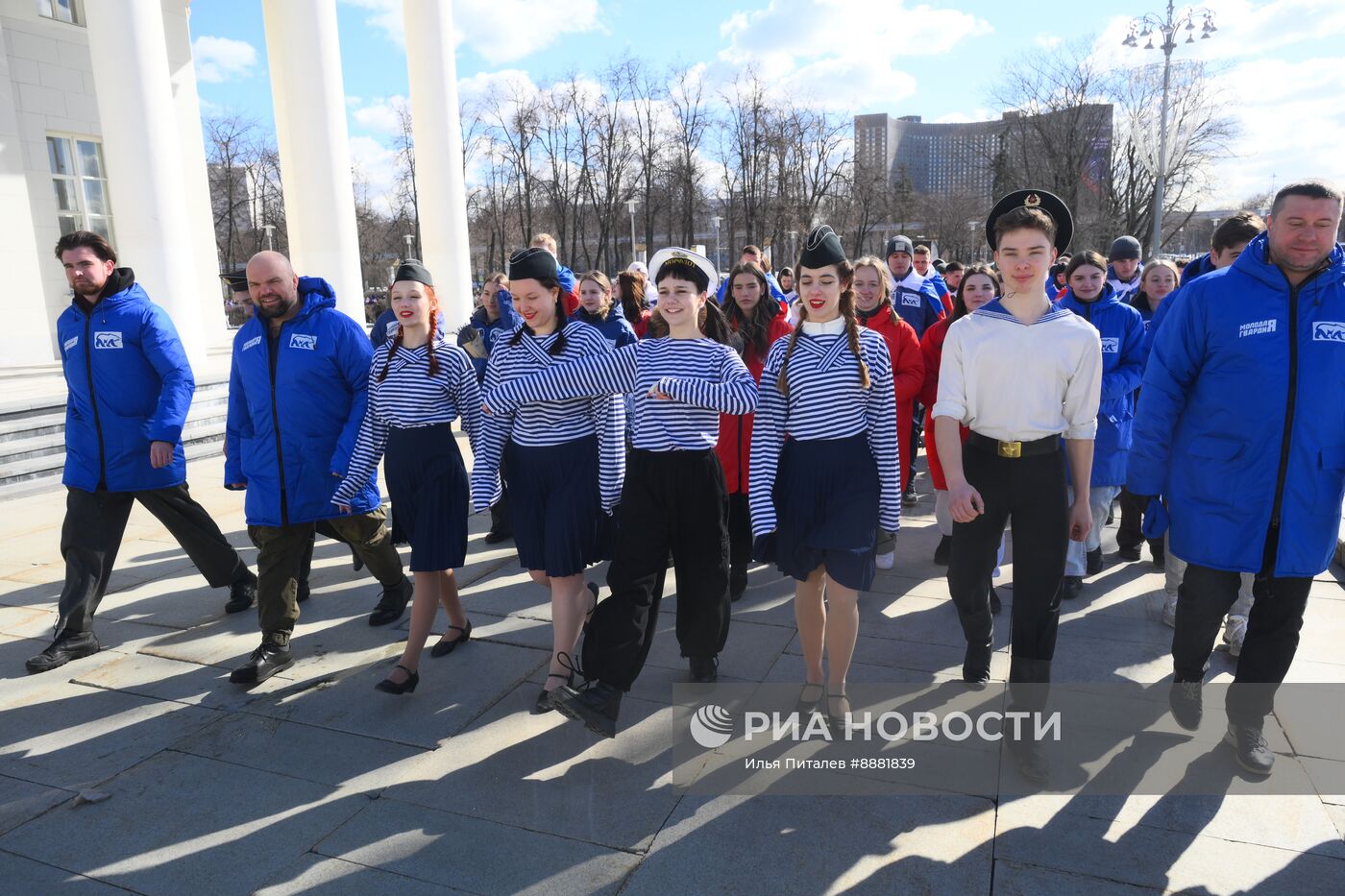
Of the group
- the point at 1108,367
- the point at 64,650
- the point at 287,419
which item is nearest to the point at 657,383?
the point at 287,419

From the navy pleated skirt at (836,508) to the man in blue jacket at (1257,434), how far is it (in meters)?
0.99

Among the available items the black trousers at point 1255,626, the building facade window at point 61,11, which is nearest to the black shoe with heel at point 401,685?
the black trousers at point 1255,626

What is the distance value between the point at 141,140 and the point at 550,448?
32.0ft

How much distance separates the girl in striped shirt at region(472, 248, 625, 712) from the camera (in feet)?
11.3

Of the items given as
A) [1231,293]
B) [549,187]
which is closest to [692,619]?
[1231,293]

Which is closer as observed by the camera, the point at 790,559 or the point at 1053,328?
the point at 1053,328

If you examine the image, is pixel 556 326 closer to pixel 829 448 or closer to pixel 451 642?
pixel 829 448

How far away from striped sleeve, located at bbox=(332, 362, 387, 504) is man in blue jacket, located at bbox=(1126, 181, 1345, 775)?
3228mm

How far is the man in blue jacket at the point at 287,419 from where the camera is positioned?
157 inches

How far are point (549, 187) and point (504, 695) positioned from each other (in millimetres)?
Result: 42700

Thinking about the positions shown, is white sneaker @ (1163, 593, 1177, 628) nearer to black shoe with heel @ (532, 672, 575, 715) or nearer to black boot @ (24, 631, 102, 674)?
black shoe with heel @ (532, 672, 575, 715)

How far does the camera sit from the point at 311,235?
516 inches

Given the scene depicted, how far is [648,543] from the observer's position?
10.9ft

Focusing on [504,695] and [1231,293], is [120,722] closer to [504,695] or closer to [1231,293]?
[504,695]
